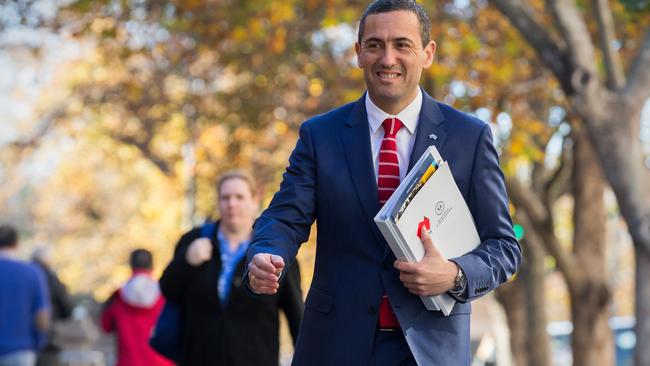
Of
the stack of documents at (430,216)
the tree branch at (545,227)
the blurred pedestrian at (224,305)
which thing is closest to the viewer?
the stack of documents at (430,216)

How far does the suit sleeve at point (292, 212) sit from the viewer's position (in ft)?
14.2

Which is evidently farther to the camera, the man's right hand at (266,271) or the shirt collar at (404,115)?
the shirt collar at (404,115)

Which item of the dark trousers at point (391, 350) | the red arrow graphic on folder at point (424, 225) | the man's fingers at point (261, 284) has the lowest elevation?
the dark trousers at point (391, 350)

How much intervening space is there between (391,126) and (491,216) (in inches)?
16.7

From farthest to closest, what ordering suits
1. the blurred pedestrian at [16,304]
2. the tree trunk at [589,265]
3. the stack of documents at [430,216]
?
the tree trunk at [589,265], the blurred pedestrian at [16,304], the stack of documents at [430,216]

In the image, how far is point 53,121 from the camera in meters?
30.2

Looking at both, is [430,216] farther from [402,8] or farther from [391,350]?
[402,8]

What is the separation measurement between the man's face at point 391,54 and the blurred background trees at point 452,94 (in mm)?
7000

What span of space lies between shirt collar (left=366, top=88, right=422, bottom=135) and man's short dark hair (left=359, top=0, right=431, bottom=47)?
19 centimetres

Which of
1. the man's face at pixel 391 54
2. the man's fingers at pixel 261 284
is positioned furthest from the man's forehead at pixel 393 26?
the man's fingers at pixel 261 284

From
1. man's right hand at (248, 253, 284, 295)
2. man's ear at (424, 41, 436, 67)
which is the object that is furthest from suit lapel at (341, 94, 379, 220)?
man's right hand at (248, 253, 284, 295)

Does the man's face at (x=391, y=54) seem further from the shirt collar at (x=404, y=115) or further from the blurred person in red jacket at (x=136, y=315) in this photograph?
the blurred person in red jacket at (x=136, y=315)

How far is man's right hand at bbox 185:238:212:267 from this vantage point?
789 centimetres

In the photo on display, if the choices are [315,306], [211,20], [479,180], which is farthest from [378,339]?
[211,20]
